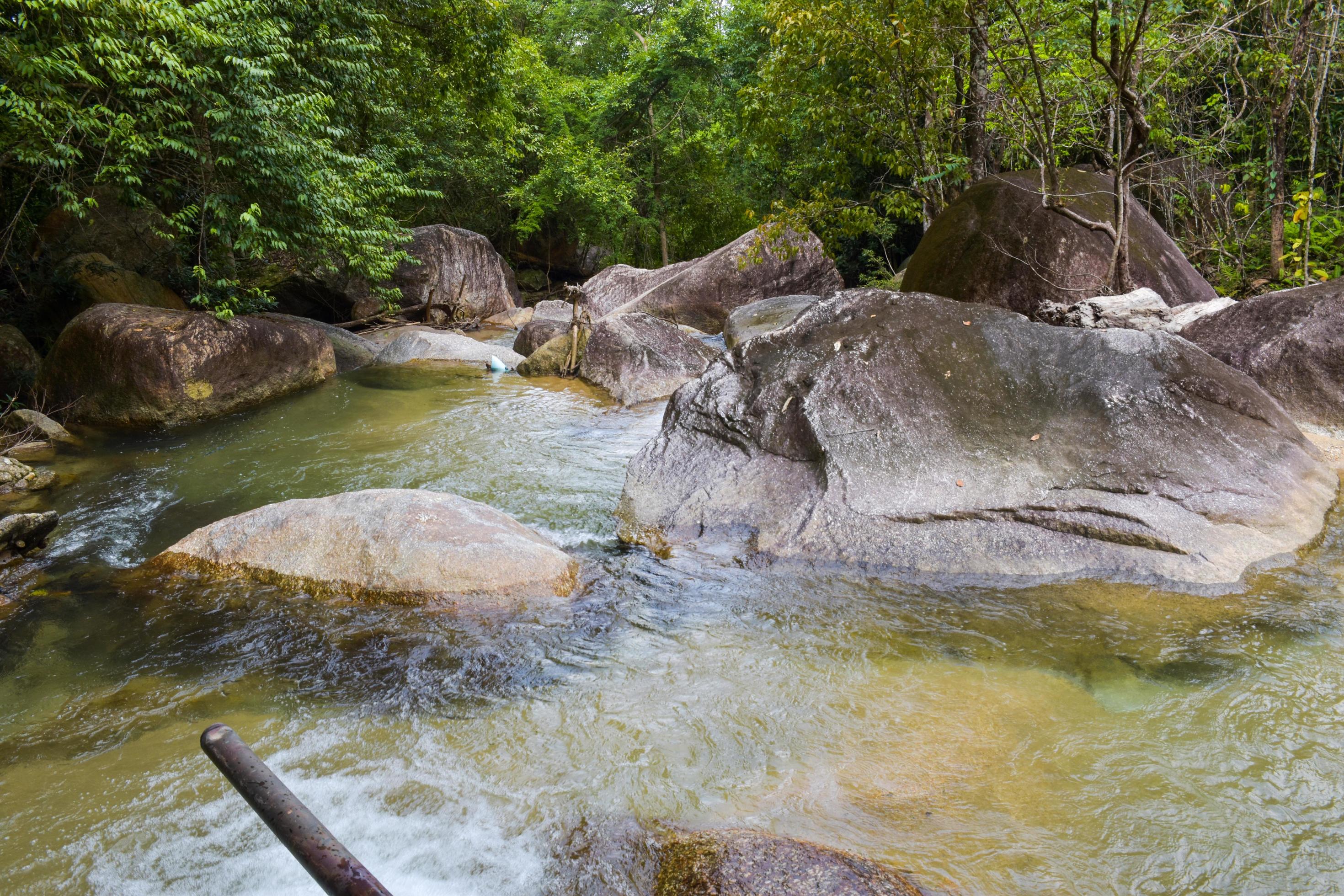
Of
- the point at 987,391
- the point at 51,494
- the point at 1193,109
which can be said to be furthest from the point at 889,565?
the point at 1193,109

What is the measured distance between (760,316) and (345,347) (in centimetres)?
720

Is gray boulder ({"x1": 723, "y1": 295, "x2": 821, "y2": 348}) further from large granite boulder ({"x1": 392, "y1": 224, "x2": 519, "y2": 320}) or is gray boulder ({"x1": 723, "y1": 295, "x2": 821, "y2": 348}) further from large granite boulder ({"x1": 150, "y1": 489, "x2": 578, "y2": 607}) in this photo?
large granite boulder ({"x1": 392, "y1": 224, "x2": 519, "y2": 320})

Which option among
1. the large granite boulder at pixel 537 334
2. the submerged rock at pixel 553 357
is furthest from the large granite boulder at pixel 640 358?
the large granite boulder at pixel 537 334

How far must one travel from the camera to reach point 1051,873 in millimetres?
2414

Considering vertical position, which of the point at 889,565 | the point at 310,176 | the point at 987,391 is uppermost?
the point at 310,176

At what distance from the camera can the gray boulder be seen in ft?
37.7

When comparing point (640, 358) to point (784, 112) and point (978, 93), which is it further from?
point (978, 93)

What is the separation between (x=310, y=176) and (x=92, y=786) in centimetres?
837

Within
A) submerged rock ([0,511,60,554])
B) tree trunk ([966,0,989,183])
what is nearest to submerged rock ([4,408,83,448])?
submerged rock ([0,511,60,554])

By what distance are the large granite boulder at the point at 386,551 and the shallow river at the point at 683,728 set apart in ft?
0.57

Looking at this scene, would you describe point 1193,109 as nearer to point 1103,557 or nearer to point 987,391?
point 987,391

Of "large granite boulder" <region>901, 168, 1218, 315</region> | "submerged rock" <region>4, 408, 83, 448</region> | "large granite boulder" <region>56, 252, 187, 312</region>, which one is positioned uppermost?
"large granite boulder" <region>901, 168, 1218, 315</region>

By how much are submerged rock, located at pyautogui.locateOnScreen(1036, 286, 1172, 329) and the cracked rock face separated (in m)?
1.52

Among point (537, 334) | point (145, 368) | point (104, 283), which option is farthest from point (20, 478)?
point (537, 334)
